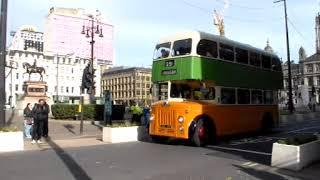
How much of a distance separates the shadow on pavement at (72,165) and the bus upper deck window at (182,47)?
5968 mm

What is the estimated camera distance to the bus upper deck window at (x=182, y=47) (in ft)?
65.2

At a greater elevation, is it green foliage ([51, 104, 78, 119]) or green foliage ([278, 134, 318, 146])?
green foliage ([51, 104, 78, 119])

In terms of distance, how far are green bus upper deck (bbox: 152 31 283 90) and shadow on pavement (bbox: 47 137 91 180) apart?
17.6 ft

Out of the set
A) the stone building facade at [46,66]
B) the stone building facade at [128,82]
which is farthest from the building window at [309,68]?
the stone building facade at [46,66]

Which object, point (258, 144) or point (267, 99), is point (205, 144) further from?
point (267, 99)

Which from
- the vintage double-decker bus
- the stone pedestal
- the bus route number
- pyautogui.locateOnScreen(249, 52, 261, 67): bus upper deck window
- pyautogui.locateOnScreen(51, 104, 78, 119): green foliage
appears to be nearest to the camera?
the vintage double-decker bus

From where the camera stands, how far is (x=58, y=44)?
4867 inches

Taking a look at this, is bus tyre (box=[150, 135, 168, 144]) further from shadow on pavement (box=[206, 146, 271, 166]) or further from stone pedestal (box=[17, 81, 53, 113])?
stone pedestal (box=[17, 81, 53, 113])

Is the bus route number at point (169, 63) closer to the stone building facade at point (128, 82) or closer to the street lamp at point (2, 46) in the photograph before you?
the street lamp at point (2, 46)

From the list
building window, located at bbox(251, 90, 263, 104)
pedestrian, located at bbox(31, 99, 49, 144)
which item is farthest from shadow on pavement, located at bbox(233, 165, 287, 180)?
building window, located at bbox(251, 90, 263, 104)

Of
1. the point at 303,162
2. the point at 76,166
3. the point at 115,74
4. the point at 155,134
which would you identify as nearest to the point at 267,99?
the point at 155,134

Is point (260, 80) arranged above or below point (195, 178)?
above

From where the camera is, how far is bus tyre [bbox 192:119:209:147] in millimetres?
19297

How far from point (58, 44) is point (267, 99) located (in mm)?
103107
